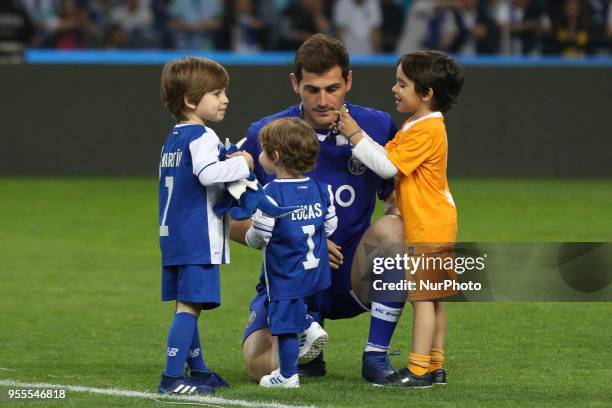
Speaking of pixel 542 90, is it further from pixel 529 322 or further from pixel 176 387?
pixel 176 387

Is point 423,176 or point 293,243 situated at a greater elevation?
point 423,176

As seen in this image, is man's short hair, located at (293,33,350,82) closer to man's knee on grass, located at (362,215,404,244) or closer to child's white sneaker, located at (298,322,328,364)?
man's knee on grass, located at (362,215,404,244)

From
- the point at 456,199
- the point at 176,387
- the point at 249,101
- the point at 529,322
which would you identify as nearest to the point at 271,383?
the point at 176,387

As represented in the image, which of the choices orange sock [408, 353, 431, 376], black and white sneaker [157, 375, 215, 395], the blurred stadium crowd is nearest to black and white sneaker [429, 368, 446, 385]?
orange sock [408, 353, 431, 376]

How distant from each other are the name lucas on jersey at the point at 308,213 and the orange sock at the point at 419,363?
819 mm

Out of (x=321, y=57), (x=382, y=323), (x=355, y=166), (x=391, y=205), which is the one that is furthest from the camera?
(x=355, y=166)

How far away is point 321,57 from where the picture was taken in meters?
6.92

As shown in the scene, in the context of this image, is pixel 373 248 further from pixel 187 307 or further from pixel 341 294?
pixel 187 307

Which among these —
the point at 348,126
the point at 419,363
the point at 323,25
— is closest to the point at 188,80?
the point at 348,126

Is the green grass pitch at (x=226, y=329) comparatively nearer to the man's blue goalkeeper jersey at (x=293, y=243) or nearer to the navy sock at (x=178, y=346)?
the navy sock at (x=178, y=346)

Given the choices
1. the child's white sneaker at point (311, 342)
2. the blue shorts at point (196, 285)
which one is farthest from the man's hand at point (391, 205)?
the blue shorts at point (196, 285)

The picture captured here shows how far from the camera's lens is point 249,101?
1973 cm

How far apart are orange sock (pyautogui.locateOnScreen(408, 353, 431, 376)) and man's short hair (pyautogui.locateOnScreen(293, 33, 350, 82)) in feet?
5.02

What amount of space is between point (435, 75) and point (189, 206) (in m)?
1.37
